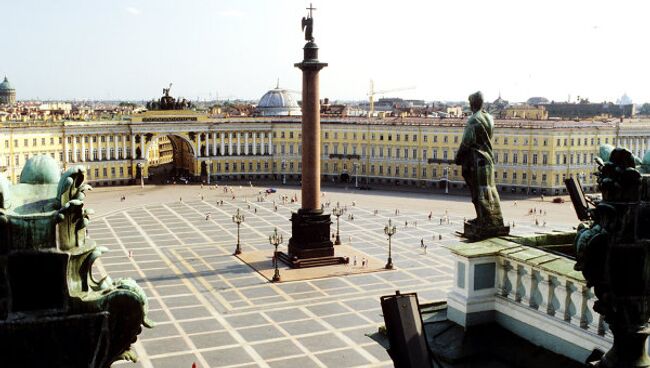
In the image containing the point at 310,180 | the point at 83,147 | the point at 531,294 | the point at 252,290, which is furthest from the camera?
the point at 83,147

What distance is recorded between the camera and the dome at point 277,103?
476 feet

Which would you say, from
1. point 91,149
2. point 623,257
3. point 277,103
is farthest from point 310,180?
point 277,103

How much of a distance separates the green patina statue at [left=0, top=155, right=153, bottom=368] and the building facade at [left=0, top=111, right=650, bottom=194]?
87103 mm

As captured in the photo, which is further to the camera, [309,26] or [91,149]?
[91,149]

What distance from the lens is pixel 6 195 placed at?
615cm

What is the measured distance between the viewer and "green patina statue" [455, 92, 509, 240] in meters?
15.7

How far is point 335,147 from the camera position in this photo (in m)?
104

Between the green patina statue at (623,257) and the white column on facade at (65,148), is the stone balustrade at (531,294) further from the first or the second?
the white column on facade at (65,148)

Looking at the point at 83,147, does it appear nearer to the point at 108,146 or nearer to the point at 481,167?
the point at 108,146

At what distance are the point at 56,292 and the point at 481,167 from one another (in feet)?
36.9

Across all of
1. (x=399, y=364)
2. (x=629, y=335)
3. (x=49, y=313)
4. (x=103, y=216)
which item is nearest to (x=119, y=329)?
(x=49, y=313)

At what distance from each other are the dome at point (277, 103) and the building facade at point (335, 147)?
3277 centimetres

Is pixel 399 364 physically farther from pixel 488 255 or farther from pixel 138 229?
pixel 138 229

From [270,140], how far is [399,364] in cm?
10060
